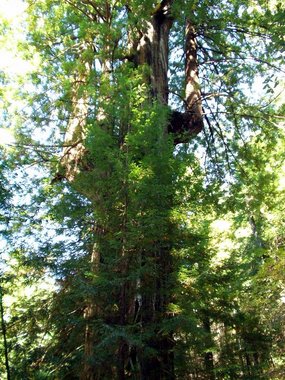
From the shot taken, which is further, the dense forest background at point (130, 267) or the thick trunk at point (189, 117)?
the thick trunk at point (189, 117)

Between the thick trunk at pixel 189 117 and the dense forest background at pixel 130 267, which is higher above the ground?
the thick trunk at pixel 189 117

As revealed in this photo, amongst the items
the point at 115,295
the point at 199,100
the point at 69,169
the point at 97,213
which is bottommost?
the point at 115,295

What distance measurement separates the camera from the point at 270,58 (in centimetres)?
797

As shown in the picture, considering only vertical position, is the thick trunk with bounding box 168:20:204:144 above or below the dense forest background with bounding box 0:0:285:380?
above

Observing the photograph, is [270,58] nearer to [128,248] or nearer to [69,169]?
[69,169]

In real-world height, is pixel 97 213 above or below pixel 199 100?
below

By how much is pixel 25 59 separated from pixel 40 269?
16.5 ft

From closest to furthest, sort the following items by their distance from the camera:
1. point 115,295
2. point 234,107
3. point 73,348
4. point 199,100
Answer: point 115,295 < point 73,348 < point 199,100 < point 234,107

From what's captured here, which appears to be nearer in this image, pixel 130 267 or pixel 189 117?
pixel 130 267

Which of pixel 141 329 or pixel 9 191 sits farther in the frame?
pixel 9 191

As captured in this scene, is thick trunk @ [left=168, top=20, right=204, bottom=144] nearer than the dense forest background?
No

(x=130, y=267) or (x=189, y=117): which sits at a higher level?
(x=189, y=117)

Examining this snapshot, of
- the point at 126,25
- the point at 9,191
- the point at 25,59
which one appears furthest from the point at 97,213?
the point at 25,59

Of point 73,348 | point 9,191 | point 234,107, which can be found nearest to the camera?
point 73,348
